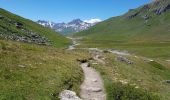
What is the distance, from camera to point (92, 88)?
3312 cm

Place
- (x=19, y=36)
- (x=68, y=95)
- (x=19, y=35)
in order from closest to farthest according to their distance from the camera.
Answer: (x=68, y=95)
(x=19, y=36)
(x=19, y=35)

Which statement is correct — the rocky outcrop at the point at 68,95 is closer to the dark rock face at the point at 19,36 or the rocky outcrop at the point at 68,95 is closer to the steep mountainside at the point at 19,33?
the steep mountainside at the point at 19,33

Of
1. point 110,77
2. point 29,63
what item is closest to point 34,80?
point 29,63

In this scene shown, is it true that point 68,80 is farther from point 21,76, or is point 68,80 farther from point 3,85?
point 3,85

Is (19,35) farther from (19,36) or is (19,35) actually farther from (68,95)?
(68,95)

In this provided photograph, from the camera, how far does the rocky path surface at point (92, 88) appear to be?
30531 mm

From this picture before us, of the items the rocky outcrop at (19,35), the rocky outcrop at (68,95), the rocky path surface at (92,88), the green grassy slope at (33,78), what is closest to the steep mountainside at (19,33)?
the rocky outcrop at (19,35)

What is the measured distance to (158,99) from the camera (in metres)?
31.1

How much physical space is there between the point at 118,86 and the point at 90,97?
383cm

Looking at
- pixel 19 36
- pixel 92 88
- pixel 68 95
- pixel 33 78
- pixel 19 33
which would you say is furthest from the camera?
pixel 19 33

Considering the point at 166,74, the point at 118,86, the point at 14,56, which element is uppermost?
the point at 14,56

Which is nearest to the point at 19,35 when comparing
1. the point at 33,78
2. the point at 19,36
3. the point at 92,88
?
the point at 19,36

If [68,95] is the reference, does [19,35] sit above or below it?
above

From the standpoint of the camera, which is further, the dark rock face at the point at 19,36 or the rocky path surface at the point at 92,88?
the dark rock face at the point at 19,36
